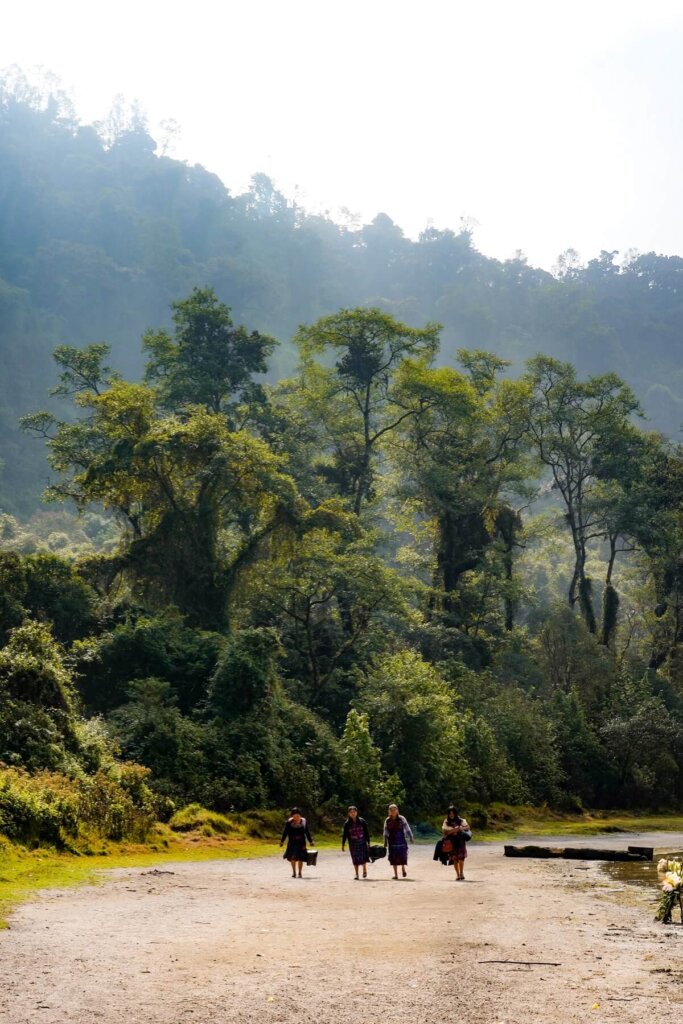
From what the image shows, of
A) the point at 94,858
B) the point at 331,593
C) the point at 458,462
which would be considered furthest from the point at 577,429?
the point at 94,858

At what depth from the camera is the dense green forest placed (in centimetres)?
3228

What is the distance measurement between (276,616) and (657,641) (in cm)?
2822

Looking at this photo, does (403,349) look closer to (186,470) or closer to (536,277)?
(186,470)

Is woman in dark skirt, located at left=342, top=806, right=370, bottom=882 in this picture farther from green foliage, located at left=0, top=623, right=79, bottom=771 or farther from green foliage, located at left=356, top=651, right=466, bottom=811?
green foliage, located at left=356, top=651, right=466, bottom=811

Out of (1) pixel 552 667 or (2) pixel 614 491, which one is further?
(2) pixel 614 491

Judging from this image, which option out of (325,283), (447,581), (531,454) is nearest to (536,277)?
(325,283)

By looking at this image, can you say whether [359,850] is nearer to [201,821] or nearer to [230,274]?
[201,821]

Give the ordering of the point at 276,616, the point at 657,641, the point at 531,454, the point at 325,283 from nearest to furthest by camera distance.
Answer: the point at 276,616
the point at 657,641
the point at 531,454
the point at 325,283

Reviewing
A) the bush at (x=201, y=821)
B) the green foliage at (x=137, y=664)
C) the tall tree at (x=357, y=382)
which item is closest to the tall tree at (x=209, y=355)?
the tall tree at (x=357, y=382)

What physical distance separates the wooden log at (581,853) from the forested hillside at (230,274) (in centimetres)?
11193

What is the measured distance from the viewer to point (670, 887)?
1380 centimetres

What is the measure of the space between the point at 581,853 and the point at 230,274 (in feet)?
447

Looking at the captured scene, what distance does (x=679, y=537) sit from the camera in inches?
2362

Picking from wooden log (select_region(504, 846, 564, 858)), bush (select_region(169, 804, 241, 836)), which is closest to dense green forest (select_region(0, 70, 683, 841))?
bush (select_region(169, 804, 241, 836))
